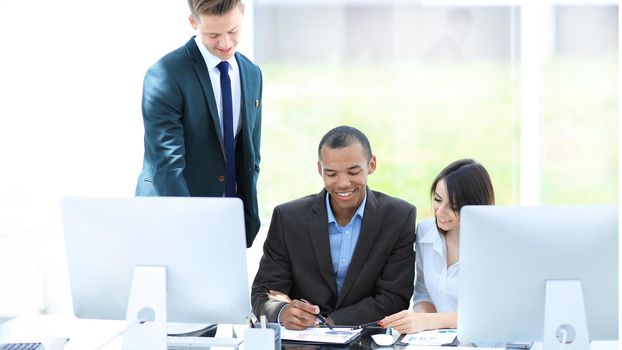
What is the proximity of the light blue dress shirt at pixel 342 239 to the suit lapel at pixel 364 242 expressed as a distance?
0.09ft

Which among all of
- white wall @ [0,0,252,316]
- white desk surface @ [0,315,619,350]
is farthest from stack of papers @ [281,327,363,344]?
white wall @ [0,0,252,316]

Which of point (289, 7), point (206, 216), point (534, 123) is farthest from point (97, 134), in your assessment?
point (206, 216)

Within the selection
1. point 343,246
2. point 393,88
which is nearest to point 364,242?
point 343,246

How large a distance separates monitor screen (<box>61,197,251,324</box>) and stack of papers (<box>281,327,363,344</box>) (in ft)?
0.96

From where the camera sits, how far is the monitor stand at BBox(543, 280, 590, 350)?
7.92ft

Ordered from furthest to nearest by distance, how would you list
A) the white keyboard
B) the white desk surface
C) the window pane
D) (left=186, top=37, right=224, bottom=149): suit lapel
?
the window pane, (left=186, top=37, right=224, bottom=149): suit lapel, the white desk surface, the white keyboard

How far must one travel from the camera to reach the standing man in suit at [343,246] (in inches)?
133

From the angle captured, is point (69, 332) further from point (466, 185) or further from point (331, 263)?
point (466, 185)

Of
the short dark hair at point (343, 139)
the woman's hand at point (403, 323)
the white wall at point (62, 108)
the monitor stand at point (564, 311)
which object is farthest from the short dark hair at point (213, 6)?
the white wall at point (62, 108)

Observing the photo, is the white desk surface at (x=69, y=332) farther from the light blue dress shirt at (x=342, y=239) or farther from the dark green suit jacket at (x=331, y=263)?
the light blue dress shirt at (x=342, y=239)

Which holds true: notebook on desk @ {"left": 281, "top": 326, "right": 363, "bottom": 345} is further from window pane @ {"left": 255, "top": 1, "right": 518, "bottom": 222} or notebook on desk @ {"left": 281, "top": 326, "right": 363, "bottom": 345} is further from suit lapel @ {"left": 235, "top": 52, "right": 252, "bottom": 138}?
window pane @ {"left": 255, "top": 1, "right": 518, "bottom": 222}

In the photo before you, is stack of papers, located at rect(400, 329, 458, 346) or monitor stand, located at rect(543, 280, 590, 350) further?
stack of papers, located at rect(400, 329, 458, 346)

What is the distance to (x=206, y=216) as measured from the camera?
2.53 m

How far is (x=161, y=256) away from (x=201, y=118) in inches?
39.7
